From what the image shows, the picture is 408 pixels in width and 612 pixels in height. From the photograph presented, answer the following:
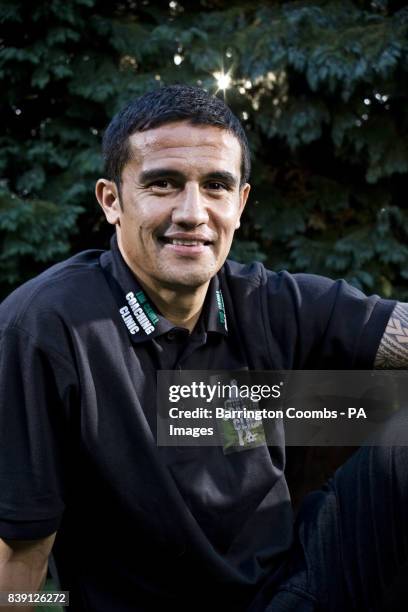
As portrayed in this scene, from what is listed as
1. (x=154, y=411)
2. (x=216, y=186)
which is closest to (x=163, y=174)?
(x=216, y=186)

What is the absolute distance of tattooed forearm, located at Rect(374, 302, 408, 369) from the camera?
6.24 ft

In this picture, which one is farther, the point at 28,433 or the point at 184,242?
the point at 184,242

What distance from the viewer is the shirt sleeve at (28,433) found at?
1.53m

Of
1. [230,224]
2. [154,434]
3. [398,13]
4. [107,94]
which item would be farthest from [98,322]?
[398,13]

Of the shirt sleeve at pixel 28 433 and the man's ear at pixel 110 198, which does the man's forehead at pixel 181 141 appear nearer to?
the man's ear at pixel 110 198

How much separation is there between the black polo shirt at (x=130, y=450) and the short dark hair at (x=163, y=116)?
10.3 inches

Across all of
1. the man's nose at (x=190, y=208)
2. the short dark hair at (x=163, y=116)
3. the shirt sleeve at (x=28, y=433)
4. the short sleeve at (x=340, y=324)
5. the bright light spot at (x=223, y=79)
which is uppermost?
the bright light spot at (x=223, y=79)

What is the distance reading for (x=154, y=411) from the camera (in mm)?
1718

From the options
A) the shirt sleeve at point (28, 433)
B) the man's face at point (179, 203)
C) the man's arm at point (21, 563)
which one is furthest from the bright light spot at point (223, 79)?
the man's arm at point (21, 563)

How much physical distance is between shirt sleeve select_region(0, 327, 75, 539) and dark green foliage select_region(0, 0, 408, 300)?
2313mm

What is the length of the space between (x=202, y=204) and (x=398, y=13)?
2525mm

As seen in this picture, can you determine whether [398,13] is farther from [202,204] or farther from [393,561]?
[393,561]

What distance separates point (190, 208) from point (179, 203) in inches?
1.5

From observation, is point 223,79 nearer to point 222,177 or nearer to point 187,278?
point 222,177
